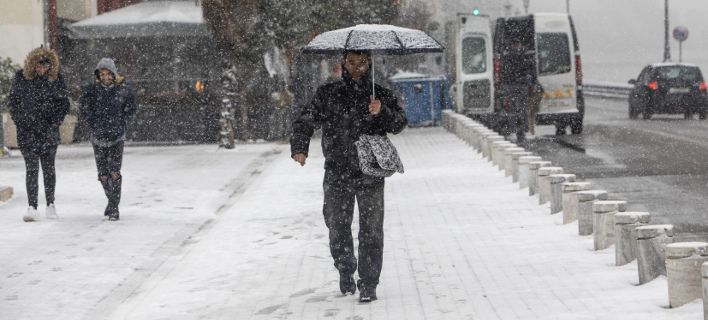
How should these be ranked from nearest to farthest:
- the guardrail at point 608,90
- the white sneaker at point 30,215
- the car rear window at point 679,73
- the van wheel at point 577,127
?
1. the white sneaker at point 30,215
2. the van wheel at point 577,127
3. the car rear window at point 679,73
4. the guardrail at point 608,90

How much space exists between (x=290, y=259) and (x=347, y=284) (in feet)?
6.75

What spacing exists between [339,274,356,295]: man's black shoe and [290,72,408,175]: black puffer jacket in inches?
27.4

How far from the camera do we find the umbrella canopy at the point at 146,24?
2886cm

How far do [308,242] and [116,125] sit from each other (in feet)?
9.67

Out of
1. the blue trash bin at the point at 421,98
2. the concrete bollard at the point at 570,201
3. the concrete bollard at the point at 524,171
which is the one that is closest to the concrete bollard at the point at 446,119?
the blue trash bin at the point at 421,98

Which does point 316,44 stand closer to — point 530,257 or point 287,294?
point 287,294


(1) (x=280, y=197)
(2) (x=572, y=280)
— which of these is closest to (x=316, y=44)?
(2) (x=572, y=280)

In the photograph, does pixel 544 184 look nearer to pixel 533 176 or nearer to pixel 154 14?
pixel 533 176

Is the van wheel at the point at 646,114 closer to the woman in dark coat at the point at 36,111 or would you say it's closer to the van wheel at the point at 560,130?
the van wheel at the point at 560,130

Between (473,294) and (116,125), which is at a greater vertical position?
(116,125)

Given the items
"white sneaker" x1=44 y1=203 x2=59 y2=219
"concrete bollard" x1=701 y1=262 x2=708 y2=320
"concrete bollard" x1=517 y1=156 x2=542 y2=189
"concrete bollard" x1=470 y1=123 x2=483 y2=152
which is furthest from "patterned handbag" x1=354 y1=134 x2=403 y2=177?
"concrete bollard" x1=470 y1=123 x2=483 y2=152

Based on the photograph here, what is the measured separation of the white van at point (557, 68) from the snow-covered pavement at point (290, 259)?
1155 cm

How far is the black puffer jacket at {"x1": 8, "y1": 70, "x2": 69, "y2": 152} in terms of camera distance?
13.9 metres

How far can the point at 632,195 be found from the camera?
16.1 meters
